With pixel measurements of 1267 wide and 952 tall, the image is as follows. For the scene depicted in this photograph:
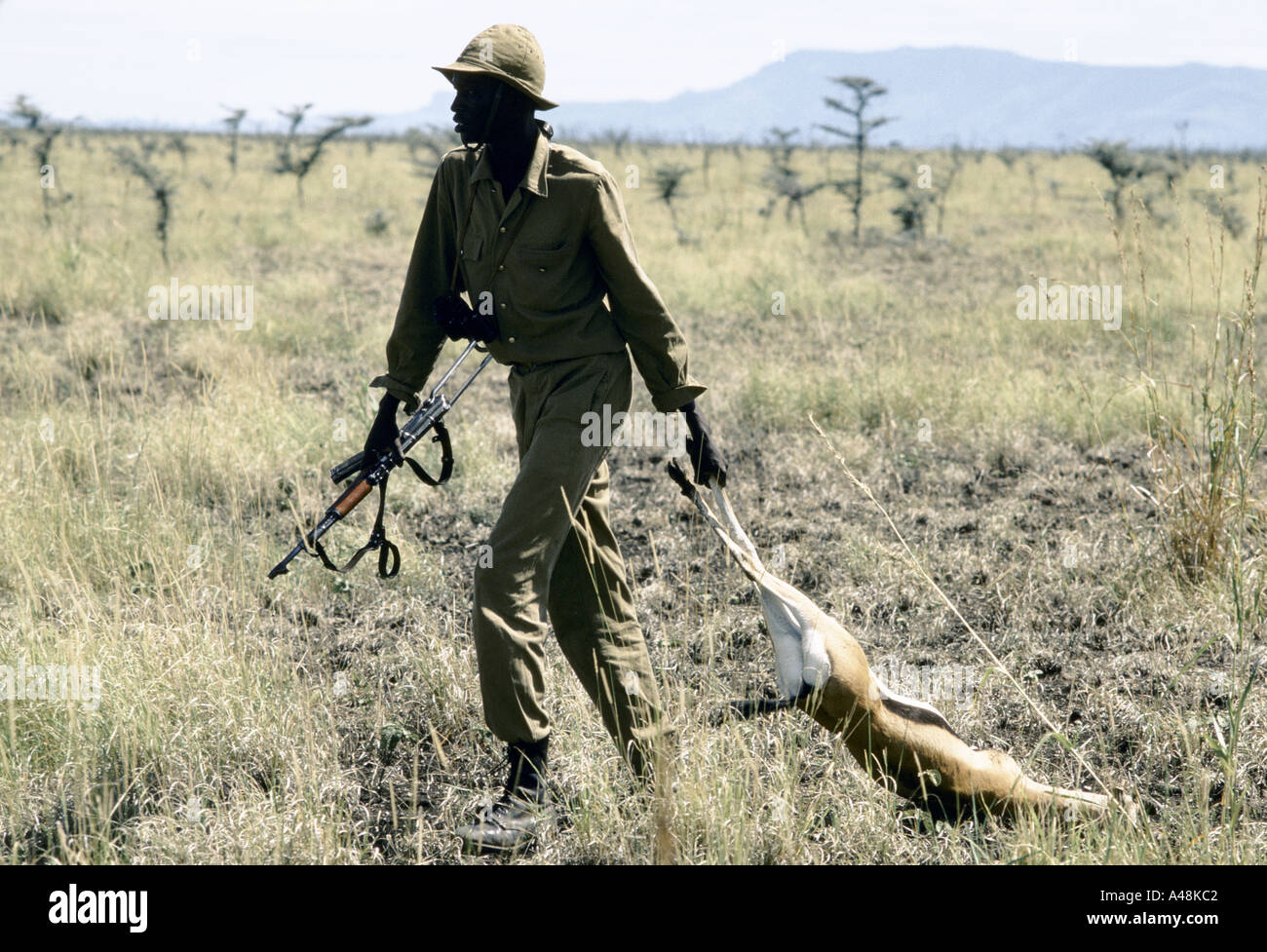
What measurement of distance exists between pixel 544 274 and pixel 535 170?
25cm

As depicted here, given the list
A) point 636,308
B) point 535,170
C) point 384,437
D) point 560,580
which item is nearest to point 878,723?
point 560,580

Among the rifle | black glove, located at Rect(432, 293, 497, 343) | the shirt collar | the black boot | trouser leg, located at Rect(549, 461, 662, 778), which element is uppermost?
the shirt collar

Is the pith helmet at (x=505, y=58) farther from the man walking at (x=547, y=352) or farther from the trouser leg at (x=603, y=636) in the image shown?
the trouser leg at (x=603, y=636)

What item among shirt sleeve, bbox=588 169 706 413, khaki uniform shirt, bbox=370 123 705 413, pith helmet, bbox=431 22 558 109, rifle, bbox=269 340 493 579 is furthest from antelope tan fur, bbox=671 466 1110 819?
pith helmet, bbox=431 22 558 109

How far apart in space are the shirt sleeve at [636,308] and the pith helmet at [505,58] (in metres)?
0.29

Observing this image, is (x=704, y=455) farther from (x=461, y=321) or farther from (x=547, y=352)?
(x=461, y=321)

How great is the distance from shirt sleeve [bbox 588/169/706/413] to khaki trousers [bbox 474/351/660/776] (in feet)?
0.29

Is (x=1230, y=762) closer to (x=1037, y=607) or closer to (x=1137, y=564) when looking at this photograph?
(x=1037, y=607)

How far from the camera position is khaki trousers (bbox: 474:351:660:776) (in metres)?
2.34

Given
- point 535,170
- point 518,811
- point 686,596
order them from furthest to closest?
point 686,596
point 535,170
point 518,811

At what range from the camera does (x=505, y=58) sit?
7.86 feet

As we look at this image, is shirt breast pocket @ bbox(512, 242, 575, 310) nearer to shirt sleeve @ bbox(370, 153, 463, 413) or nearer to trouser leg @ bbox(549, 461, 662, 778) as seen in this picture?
shirt sleeve @ bbox(370, 153, 463, 413)

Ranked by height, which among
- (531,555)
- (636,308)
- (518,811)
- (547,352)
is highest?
(636,308)

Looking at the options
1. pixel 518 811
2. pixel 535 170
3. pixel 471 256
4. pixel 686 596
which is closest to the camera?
pixel 518 811
